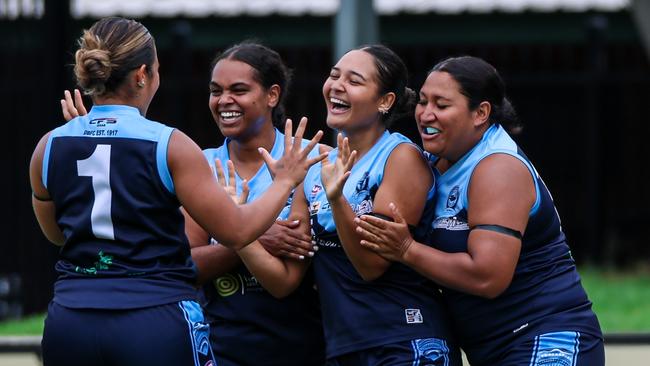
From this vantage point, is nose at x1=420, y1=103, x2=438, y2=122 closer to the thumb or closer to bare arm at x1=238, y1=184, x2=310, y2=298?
the thumb

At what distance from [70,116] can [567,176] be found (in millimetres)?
7696

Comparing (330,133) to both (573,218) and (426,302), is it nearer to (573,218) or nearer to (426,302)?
(573,218)

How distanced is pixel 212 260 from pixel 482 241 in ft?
3.27

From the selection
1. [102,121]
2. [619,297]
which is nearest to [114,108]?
[102,121]

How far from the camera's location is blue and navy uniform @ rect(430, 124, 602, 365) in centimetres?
387

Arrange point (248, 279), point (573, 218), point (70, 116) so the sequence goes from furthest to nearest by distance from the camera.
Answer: point (573, 218), point (248, 279), point (70, 116)

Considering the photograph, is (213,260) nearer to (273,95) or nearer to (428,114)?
(273,95)

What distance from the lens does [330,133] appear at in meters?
10.1

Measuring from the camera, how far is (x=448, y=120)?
3924 mm

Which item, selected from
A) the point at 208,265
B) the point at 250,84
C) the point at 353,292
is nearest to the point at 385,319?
the point at 353,292

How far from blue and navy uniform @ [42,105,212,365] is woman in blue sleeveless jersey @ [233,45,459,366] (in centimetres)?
51

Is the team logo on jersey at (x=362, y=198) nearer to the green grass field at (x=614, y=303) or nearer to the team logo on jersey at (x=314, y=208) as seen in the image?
the team logo on jersey at (x=314, y=208)

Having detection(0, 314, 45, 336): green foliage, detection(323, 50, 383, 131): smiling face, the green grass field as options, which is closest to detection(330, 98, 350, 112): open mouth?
detection(323, 50, 383, 131): smiling face

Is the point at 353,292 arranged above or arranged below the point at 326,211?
below
